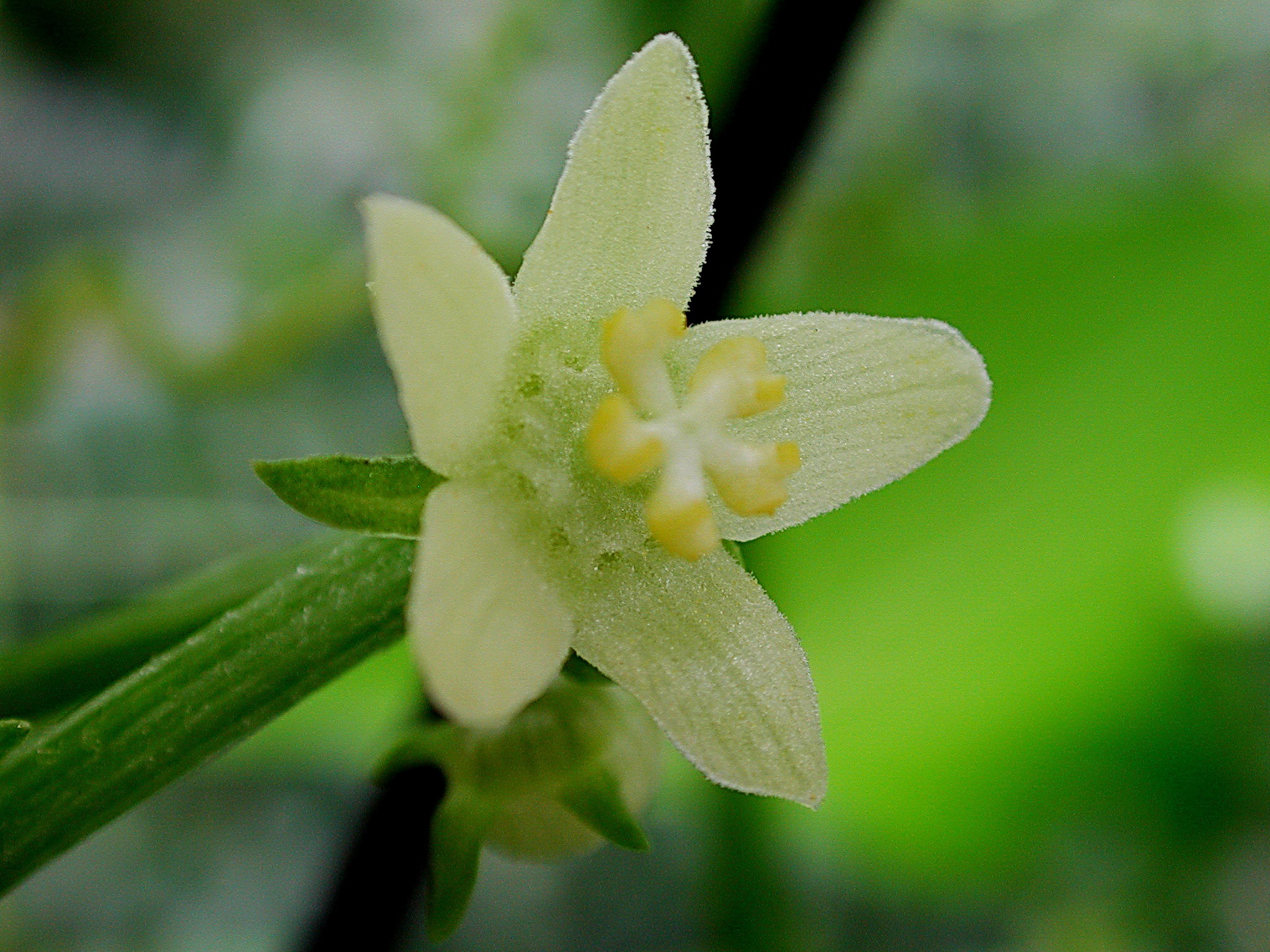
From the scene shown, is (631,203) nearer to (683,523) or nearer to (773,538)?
(683,523)

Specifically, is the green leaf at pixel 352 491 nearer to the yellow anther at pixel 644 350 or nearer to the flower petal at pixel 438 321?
the flower petal at pixel 438 321

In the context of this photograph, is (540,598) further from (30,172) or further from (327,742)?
(30,172)

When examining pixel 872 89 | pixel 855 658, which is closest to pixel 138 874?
pixel 855 658

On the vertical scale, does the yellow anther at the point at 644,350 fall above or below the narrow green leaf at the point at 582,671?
above

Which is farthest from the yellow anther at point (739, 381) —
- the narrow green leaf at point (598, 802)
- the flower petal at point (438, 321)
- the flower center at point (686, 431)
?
the narrow green leaf at point (598, 802)

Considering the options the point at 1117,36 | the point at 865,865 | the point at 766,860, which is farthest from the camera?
the point at 1117,36

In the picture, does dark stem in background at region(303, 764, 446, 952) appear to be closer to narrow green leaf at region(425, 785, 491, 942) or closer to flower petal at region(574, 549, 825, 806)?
narrow green leaf at region(425, 785, 491, 942)
